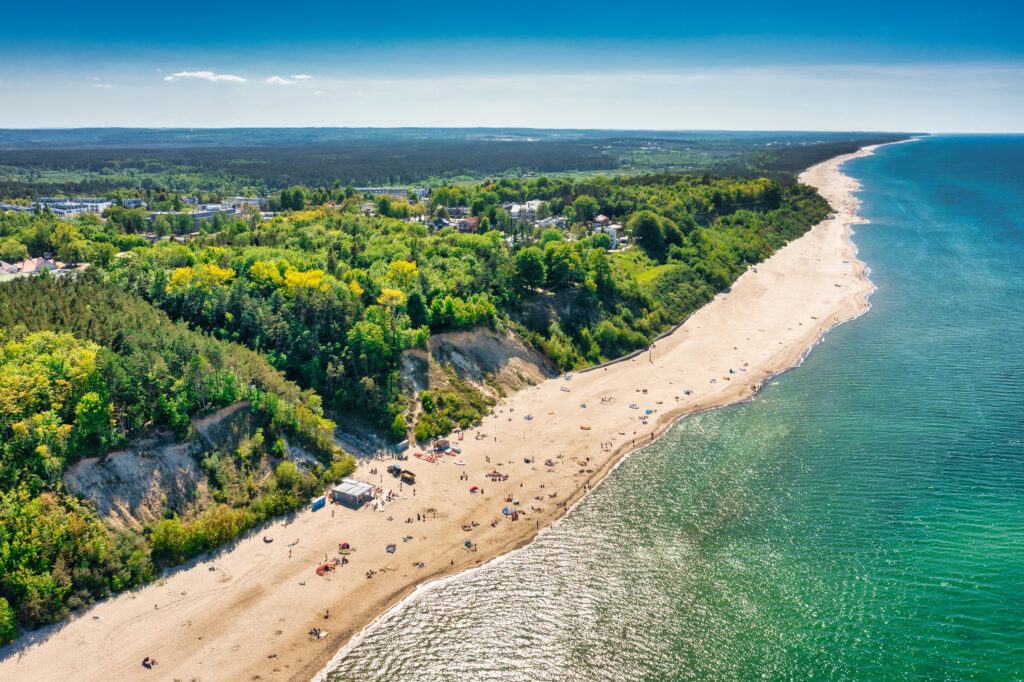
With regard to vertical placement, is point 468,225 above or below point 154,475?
above

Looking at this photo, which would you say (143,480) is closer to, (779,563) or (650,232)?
(779,563)

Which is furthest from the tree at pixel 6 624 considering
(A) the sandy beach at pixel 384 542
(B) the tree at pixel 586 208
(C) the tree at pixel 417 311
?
(B) the tree at pixel 586 208

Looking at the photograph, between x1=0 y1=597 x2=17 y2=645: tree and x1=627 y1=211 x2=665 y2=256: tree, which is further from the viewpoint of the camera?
x1=627 y1=211 x2=665 y2=256: tree

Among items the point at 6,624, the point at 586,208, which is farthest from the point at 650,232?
the point at 6,624

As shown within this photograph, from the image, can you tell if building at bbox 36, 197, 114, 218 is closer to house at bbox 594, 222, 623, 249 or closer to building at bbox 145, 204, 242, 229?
building at bbox 145, 204, 242, 229

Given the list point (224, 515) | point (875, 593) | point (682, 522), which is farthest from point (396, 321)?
point (875, 593)

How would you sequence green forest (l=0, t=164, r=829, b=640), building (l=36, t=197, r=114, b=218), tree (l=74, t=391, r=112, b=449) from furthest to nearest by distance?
building (l=36, t=197, r=114, b=218), tree (l=74, t=391, r=112, b=449), green forest (l=0, t=164, r=829, b=640)

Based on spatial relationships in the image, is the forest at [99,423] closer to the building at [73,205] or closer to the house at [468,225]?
the house at [468,225]

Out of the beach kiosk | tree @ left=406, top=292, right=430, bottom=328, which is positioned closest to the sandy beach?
the beach kiosk
